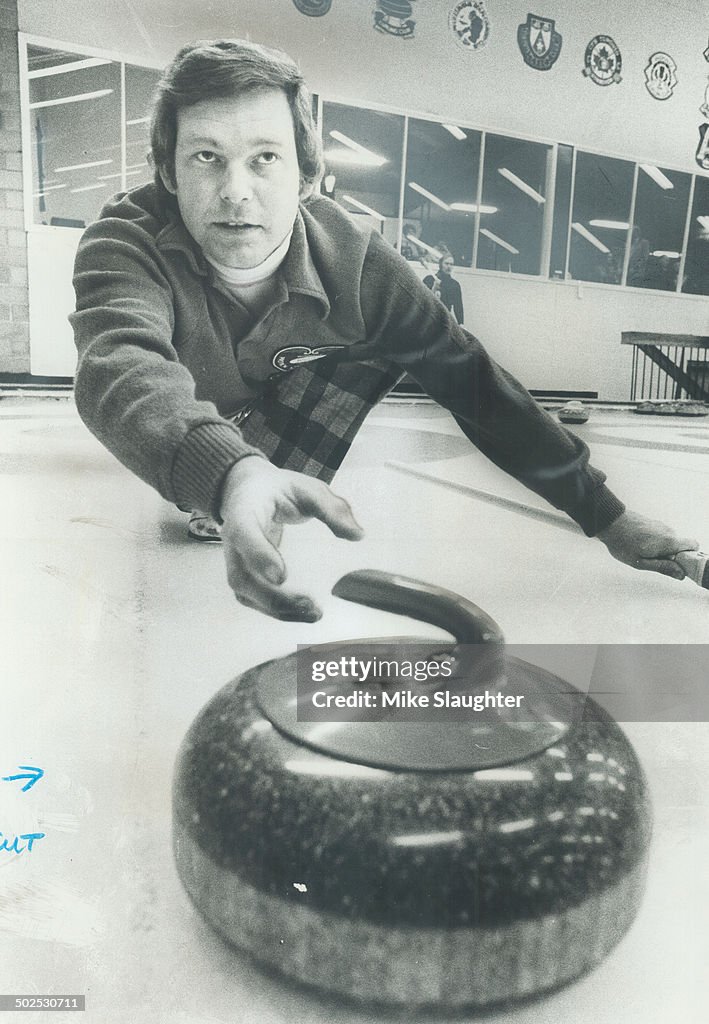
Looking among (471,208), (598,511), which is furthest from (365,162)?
(598,511)

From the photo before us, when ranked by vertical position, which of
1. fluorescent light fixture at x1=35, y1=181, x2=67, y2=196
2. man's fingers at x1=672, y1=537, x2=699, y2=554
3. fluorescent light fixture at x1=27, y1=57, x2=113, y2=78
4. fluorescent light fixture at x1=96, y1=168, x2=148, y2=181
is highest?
fluorescent light fixture at x1=27, y1=57, x2=113, y2=78

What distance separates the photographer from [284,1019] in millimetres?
633

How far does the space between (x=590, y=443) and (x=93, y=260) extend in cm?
52

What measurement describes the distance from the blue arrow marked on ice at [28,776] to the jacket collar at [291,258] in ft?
1.64

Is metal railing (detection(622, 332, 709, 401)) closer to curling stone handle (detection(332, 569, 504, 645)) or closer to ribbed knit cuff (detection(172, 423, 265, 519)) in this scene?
curling stone handle (detection(332, 569, 504, 645))

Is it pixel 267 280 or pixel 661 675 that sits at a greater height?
pixel 267 280

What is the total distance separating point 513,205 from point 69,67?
17.3 inches

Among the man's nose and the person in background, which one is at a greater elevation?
the man's nose

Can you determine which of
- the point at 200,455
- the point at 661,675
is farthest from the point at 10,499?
the point at 661,675

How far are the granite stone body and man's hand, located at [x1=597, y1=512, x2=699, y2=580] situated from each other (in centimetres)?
28

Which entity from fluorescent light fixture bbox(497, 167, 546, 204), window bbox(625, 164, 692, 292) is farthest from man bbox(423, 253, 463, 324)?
window bbox(625, 164, 692, 292)

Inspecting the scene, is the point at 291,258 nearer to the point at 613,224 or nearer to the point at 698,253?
the point at 613,224

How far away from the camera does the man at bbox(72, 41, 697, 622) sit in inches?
26.1

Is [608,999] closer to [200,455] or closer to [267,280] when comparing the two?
[200,455]
